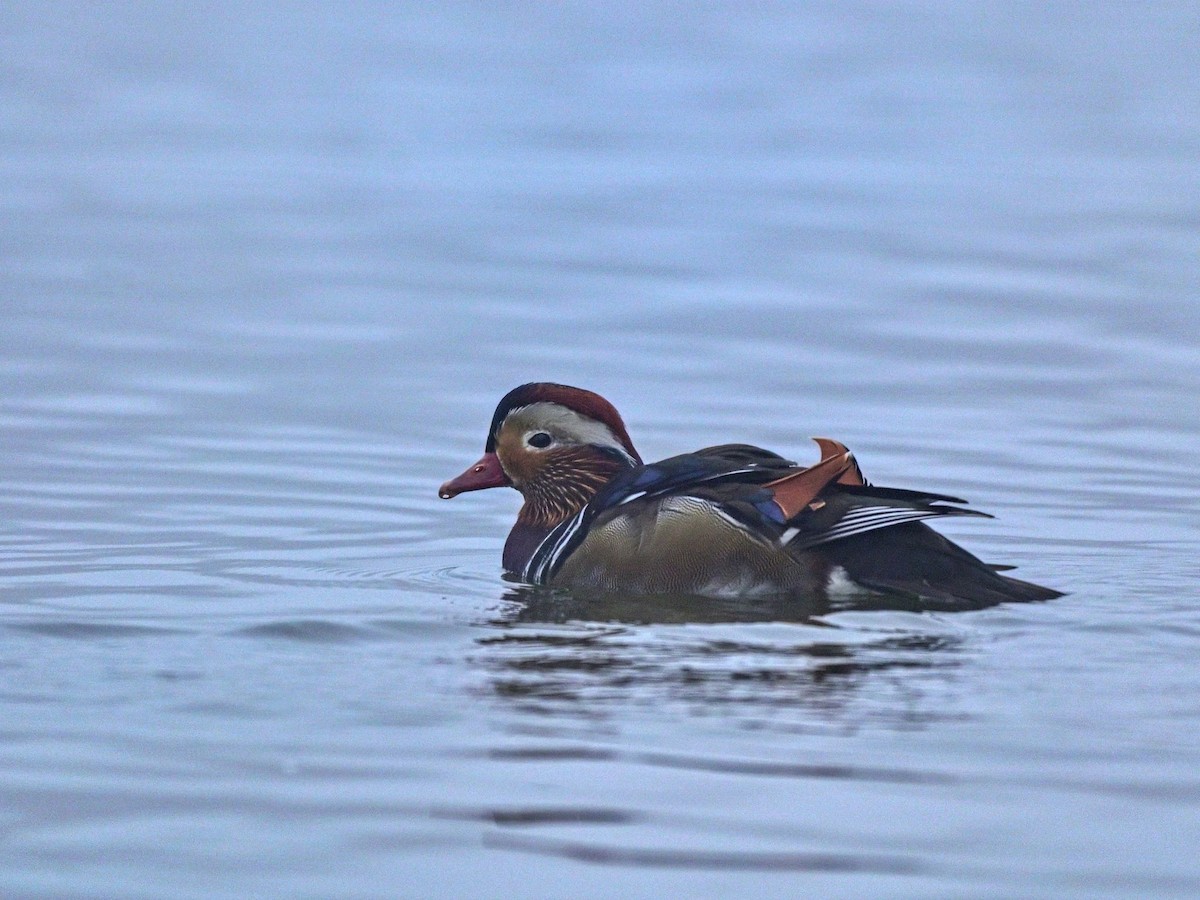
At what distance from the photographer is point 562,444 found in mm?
10531

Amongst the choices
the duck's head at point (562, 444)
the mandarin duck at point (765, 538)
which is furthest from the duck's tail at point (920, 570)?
the duck's head at point (562, 444)

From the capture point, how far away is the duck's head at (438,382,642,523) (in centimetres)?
1049

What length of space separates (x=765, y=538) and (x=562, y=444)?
5.74 feet

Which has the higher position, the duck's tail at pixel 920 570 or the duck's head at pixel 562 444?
the duck's head at pixel 562 444

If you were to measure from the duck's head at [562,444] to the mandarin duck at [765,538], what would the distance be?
68cm

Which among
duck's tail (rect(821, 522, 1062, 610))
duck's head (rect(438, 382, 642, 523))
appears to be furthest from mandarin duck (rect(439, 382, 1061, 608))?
duck's head (rect(438, 382, 642, 523))

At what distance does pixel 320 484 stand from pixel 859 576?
4243mm

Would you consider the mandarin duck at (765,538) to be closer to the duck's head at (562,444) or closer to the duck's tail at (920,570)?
the duck's tail at (920,570)

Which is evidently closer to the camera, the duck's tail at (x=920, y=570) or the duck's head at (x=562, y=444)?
the duck's tail at (x=920, y=570)

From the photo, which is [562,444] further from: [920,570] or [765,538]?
[920,570]

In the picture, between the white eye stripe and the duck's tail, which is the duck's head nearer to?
the white eye stripe

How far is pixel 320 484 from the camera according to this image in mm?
12359

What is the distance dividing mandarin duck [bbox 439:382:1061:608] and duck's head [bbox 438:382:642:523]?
675 millimetres

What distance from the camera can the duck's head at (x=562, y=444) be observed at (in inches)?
413
